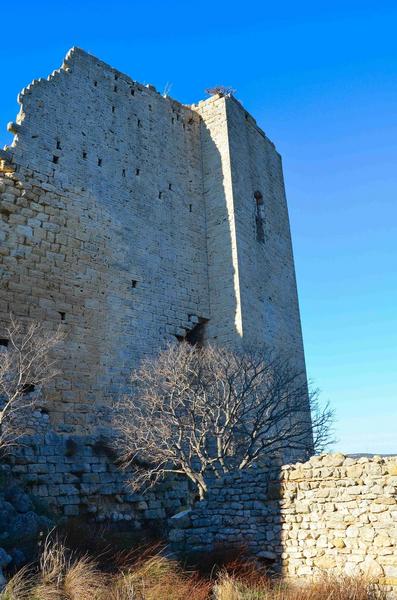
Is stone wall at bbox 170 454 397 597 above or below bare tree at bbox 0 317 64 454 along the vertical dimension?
below

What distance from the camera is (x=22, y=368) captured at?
366 inches

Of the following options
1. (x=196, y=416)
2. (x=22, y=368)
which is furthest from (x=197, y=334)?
(x=22, y=368)

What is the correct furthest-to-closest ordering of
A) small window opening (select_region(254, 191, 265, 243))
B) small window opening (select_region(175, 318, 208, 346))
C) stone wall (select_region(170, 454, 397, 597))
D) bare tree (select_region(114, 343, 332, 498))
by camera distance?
small window opening (select_region(254, 191, 265, 243))
small window opening (select_region(175, 318, 208, 346))
bare tree (select_region(114, 343, 332, 498))
stone wall (select_region(170, 454, 397, 597))

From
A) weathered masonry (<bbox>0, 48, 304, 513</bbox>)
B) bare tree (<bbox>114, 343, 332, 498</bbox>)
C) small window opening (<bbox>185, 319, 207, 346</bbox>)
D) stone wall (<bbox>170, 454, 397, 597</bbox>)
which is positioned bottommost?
stone wall (<bbox>170, 454, 397, 597</bbox>)

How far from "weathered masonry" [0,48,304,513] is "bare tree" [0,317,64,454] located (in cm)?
39

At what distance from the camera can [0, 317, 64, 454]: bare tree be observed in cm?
927

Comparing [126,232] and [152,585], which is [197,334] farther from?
[152,585]

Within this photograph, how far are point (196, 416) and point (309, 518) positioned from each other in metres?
4.13

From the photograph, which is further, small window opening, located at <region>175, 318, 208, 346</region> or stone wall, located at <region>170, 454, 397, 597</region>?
small window opening, located at <region>175, 318, 208, 346</region>

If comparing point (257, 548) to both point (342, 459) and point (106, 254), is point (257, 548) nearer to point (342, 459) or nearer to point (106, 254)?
point (342, 459)

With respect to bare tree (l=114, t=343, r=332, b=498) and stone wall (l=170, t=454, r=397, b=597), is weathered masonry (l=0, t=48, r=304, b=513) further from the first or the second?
stone wall (l=170, t=454, r=397, b=597)

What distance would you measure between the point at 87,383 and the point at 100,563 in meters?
5.14

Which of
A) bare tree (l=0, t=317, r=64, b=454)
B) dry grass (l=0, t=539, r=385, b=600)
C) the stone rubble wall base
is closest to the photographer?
dry grass (l=0, t=539, r=385, b=600)

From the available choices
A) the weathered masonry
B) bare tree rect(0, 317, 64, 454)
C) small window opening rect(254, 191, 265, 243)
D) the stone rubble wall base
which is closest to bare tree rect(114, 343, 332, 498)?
the stone rubble wall base
